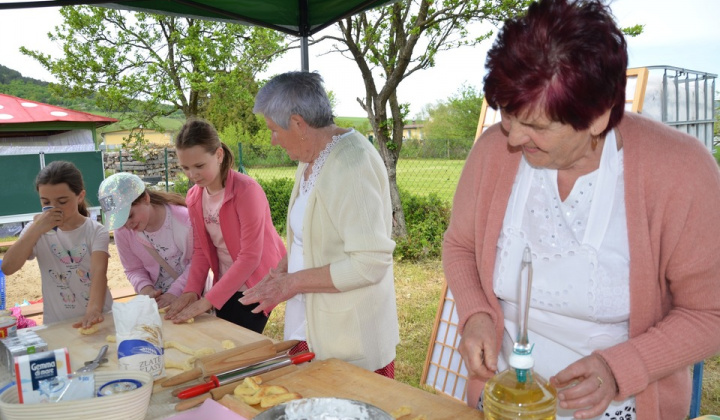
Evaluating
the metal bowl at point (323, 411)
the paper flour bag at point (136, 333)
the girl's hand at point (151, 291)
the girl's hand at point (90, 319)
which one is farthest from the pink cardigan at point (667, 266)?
the girl's hand at point (151, 291)

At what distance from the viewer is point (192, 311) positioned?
2227 mm

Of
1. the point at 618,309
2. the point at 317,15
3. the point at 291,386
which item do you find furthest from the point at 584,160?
the point at 317,15

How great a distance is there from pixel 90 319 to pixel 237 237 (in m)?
0.69

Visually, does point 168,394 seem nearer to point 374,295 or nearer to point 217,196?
point 374,295

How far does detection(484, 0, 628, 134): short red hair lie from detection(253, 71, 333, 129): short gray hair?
0.92 metres

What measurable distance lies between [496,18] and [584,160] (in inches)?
232

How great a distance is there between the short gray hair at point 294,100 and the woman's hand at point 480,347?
946 mm

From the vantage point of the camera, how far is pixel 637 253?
116cm

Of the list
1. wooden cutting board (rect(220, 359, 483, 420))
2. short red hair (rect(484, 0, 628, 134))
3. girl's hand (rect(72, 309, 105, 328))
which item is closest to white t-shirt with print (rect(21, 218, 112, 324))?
girl's hand (rect(72, 309, 105, 328))

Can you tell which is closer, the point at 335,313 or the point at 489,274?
the point at 489,274

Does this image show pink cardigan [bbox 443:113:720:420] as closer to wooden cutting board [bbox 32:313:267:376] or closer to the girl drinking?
wooden cutting board [bbox 32:313:267:376]

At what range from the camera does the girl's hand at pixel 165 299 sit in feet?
8.10

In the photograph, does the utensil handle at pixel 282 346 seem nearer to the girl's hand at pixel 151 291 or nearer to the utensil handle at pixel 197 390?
the utensil handle at pixel 197 390

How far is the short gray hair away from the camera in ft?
6.25
